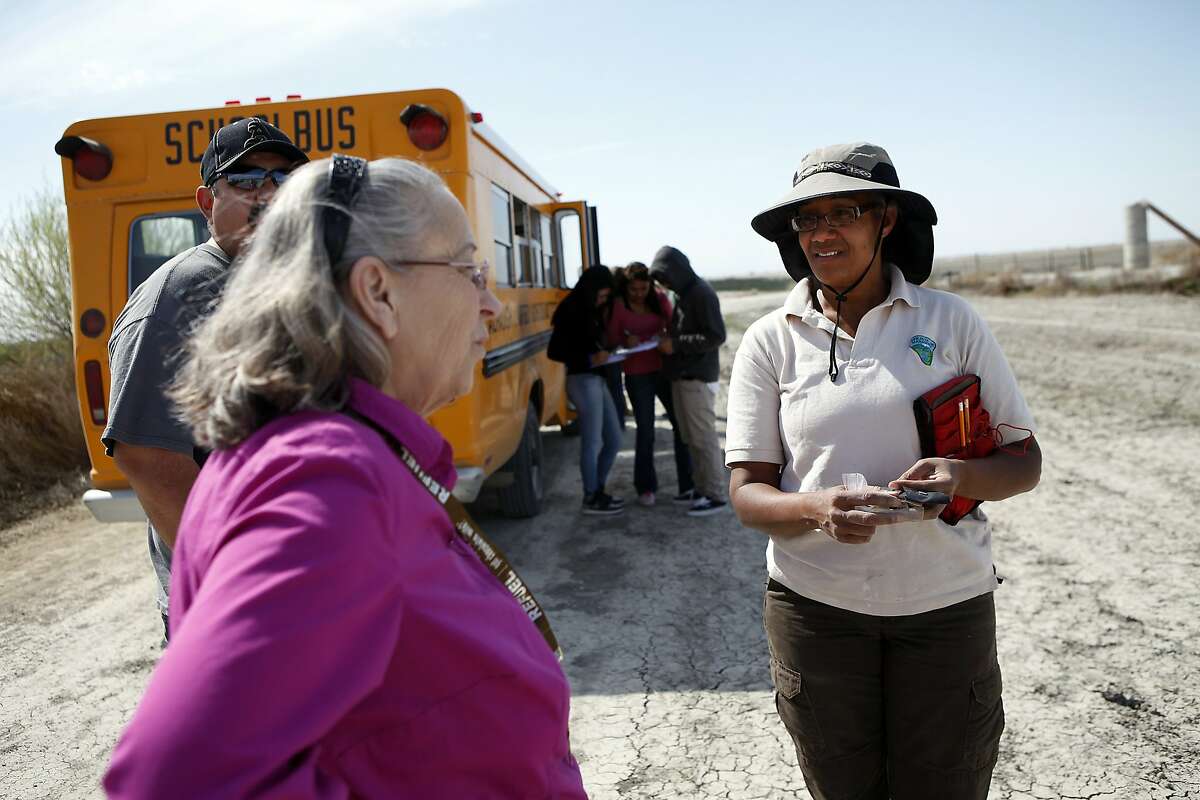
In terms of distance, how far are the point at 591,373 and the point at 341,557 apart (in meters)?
6.26

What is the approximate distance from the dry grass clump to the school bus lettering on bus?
499cm

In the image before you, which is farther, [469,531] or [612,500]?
[612,500]

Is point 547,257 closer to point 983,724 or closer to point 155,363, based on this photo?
point 155,363

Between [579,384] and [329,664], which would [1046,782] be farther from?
[579,384]

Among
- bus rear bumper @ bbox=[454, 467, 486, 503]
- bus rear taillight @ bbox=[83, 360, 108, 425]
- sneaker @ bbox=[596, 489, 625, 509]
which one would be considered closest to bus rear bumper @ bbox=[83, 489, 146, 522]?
bus rear taillight @ bbox=[83, 360, 108, 425]

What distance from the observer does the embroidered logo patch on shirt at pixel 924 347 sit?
2.18 m

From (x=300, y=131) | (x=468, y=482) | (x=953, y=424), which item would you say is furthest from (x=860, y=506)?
(x=300, y=131)

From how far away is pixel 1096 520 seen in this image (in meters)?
5.77

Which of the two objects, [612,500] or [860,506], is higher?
[860,506]

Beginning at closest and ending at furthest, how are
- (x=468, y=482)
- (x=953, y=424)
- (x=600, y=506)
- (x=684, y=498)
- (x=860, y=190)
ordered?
(x=953, y=424), (x=860, y=190), (x=468, y=482), (x=600, y=506), (x=684, y=498)

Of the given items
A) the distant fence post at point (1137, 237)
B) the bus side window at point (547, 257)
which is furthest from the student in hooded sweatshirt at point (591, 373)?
the distant fence post at point (1137, 237)

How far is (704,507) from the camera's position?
22.6ft

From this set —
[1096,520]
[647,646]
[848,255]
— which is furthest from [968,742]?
[1096,520]

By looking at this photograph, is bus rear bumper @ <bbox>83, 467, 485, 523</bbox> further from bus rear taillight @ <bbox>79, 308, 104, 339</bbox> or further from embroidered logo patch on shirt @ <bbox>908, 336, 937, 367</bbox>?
embroidered logo patch on shirt @ <bbox>908, 336, 937, 367</bbox>
